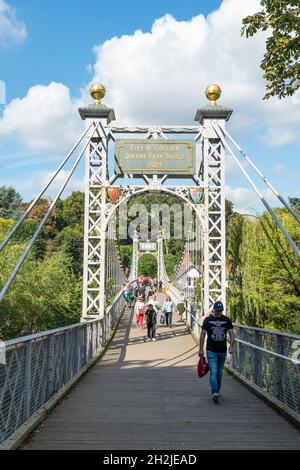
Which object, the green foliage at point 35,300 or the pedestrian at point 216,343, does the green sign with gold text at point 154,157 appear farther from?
the green foliage at point 35,300

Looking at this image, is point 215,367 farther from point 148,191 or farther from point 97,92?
point 97,92

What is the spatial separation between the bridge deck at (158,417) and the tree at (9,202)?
54.2 m

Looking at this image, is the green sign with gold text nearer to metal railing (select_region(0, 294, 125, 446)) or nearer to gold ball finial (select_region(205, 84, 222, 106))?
gold ball finial (select_region(205, 84, 222, 106))

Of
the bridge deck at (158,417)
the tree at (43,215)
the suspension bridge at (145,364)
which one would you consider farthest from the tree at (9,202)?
the bridge deck at (158,417)

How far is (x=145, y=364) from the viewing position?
10672mm

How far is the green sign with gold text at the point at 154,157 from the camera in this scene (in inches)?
535

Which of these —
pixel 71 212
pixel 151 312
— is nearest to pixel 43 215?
pixel 71 212

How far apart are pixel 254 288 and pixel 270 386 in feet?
27.5

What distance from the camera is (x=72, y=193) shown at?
8325 centimetres

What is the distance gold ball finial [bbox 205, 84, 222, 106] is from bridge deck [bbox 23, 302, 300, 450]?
7468mm

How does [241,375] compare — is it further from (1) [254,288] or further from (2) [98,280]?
(1) [254,288]

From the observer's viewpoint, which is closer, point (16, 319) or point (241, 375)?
point (241, 375)

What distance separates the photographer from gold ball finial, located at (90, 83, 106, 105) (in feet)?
45.2

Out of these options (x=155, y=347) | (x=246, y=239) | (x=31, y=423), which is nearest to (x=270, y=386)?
(x=31, y=423)
